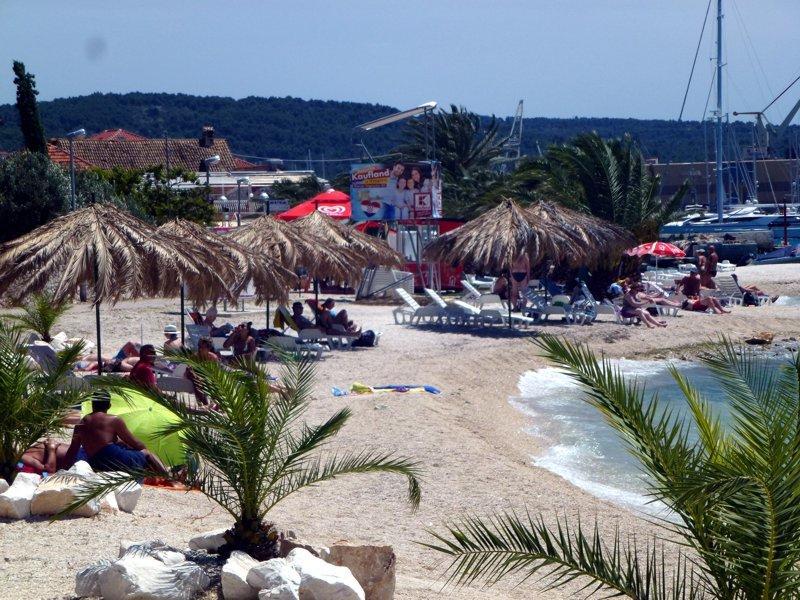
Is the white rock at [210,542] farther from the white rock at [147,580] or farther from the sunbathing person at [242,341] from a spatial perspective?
the sunbathing person at [242,341]

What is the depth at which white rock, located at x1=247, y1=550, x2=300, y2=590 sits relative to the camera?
489cm

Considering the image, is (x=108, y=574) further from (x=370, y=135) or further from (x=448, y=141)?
(x=370, y=135)

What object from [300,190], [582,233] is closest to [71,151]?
[582,233]

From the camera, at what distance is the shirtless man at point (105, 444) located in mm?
7414

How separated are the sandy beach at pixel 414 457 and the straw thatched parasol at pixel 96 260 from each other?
8.29ft

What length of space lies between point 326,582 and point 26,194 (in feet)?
73.3

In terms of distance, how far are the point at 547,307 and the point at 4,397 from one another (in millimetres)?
14654

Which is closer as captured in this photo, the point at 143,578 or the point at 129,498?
the point at 143,578

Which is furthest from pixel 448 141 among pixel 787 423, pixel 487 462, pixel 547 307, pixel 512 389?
pixel 787 423

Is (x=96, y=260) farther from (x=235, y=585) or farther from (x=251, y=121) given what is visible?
(x=251, y=121)

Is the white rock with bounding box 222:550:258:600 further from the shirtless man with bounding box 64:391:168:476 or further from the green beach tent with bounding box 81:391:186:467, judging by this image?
the green beach tent with bounding box 81:391:186:467

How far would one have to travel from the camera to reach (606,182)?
2505 centimetres

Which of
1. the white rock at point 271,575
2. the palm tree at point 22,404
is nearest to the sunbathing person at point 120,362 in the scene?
the palm tree at point 22,404

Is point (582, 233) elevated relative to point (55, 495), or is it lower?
elevated
